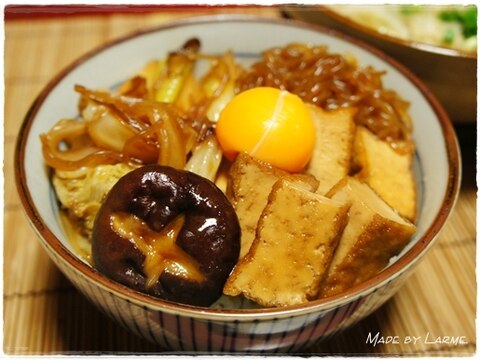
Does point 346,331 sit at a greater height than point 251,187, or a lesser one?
lesser

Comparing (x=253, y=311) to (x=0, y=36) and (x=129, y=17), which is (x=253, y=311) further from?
(x=129, y=17)

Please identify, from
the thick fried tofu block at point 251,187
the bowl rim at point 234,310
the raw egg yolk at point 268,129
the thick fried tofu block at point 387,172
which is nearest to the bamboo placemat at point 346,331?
the thick fried tofu block at point 387,172

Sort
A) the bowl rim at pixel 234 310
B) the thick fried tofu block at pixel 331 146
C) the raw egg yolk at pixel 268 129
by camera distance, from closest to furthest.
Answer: the bowl rim at pixel 234 310, the raw egg yolk at pixel 268 129, the thick fried tofu block at pixel 331 146

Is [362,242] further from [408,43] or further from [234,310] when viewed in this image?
[408,43]

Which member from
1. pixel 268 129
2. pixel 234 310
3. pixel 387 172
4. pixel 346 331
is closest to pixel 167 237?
pixel 234 310

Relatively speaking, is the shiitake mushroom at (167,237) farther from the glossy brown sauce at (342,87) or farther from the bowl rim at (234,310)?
the glossy brown sauce at (342,87)

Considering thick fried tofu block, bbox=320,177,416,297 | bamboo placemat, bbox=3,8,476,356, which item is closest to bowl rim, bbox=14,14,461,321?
thick fried tofu block, bbox=320,177,416,297
